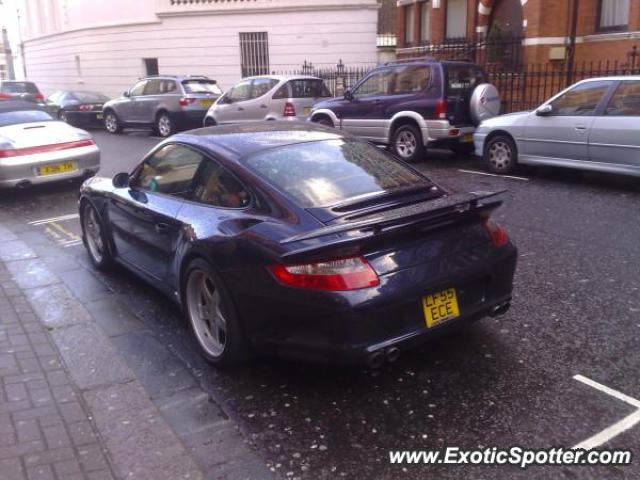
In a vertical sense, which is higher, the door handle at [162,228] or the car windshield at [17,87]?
the car windshield at [17,87]

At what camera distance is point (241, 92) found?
15.9m

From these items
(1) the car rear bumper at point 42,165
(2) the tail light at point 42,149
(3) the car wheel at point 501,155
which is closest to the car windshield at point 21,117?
(2) the tail light at point 42,149

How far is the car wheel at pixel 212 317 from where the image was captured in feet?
12.7

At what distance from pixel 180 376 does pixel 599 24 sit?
16.7 m

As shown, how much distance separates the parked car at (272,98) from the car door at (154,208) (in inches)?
373

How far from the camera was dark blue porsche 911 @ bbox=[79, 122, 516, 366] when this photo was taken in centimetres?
339

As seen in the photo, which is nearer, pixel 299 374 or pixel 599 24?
pixel 299 374

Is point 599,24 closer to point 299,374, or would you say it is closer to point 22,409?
point 299,374

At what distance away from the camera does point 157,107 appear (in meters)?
18.3

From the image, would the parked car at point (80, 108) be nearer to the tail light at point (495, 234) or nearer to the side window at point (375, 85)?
the side window at point (375, 85)

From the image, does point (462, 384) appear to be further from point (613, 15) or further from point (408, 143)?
point (613, 15)

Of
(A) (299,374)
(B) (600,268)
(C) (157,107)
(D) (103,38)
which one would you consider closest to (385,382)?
Result: (A) (299,374)

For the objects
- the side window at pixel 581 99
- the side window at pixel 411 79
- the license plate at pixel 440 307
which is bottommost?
the license plate at pixel 440 307

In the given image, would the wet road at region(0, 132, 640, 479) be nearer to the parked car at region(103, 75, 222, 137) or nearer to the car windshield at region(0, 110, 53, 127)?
the car windshield at region(0, 110, 53, 127)
